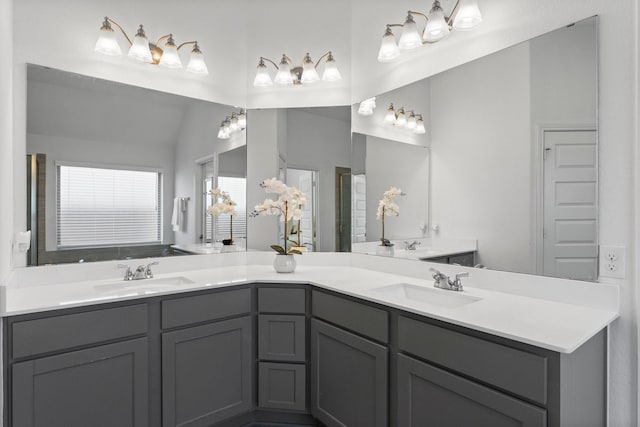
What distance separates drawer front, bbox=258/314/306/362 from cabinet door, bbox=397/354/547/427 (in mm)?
691

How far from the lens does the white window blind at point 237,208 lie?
2623 mm

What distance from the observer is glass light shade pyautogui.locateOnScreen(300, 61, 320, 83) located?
2672mm

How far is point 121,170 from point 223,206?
27.1 inches

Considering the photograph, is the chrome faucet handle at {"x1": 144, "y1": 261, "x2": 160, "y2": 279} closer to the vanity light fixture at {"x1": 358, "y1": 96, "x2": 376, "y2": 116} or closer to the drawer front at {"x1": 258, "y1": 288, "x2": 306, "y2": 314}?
the drawer front at {"x1": 258, "y1": 288, "x2": 306, "y2": 314}

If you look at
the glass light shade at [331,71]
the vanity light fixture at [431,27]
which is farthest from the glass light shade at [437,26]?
the glass light shade at [331,71]

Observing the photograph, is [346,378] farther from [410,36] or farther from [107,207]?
[410,36]

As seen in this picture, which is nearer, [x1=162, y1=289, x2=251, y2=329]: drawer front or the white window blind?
[x1=162, y1=289, x2=251, y2=329]: drawer front

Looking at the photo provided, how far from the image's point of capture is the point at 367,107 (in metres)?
2.57

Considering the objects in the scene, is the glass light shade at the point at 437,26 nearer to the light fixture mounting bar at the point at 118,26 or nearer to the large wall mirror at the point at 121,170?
the large wall mirror at the point at 121,170

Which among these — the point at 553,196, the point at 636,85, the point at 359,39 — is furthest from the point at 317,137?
the point at 636,85

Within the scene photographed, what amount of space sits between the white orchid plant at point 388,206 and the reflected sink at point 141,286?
1272 mm

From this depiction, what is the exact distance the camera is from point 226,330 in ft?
6.53

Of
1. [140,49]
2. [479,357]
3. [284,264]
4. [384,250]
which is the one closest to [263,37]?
[140,49]

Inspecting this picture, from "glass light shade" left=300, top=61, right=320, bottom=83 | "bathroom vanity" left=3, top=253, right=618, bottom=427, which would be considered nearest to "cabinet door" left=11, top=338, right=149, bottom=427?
"bathroom vanity" left=3, top=253, right=618, bottom=427
